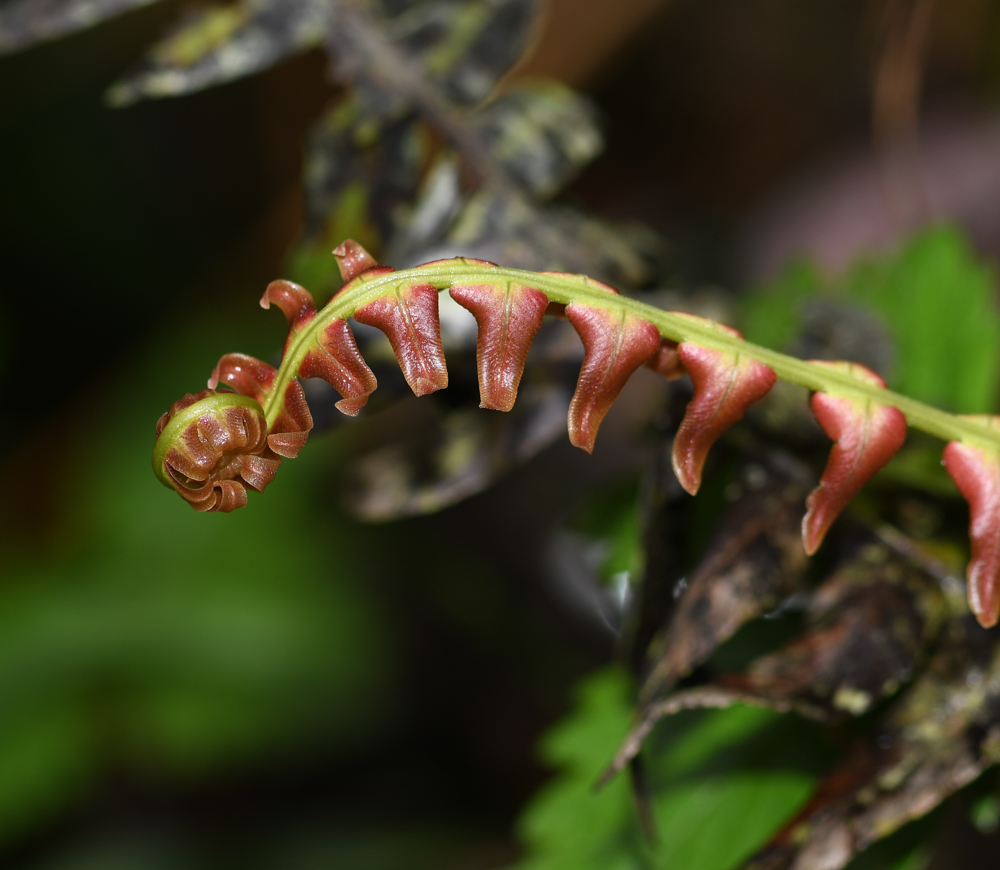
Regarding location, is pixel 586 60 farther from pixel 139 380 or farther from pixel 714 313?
pixel 714 313

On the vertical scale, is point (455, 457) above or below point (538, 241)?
below

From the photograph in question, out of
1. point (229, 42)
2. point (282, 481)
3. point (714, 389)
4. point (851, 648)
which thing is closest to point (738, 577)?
point (851, 648)

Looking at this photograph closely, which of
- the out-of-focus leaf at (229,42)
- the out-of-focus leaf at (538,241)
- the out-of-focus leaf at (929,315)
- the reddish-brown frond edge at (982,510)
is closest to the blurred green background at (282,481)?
the out-of-focus leaf at (929,315)

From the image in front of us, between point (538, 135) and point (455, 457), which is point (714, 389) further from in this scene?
point (538, 135)

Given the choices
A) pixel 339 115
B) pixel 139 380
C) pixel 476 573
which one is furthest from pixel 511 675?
pixel 339 115

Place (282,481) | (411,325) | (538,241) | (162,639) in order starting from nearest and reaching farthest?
(411,325) < (538,241) < (162,639) < (282,481)
